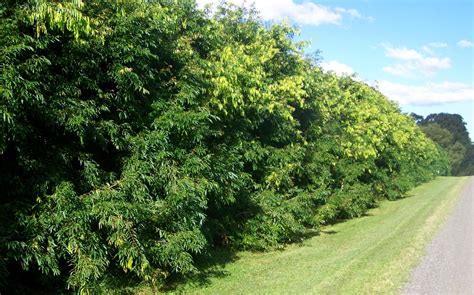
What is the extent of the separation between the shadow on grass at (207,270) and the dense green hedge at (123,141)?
0.29 meters

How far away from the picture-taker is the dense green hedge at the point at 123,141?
6047mm

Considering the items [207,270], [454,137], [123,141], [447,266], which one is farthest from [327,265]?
[454,137]

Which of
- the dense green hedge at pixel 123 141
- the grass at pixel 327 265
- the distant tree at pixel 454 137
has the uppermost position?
the distant tree at pixel 454 137

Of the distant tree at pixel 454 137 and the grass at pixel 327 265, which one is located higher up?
the distant tree at pixel 454 137

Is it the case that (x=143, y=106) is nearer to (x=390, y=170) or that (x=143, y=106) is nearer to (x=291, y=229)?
(x=291, y=229)

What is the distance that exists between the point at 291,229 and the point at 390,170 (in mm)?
17084

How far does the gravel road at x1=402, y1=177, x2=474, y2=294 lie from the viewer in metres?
8.09

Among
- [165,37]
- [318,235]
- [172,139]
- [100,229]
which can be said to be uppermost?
[165,37]

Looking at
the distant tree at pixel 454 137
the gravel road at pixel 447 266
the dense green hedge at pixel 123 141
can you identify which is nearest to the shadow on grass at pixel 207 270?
the dense green hedge at pixel 123 141

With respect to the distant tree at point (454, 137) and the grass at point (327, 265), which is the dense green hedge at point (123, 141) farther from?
the distant tree at point (454, 137)

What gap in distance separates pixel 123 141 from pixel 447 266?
7.29m

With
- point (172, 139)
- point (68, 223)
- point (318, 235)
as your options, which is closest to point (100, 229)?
point (68, 223)

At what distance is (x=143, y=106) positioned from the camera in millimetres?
8203

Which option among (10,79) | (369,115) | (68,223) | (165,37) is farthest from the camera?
(369,115)
